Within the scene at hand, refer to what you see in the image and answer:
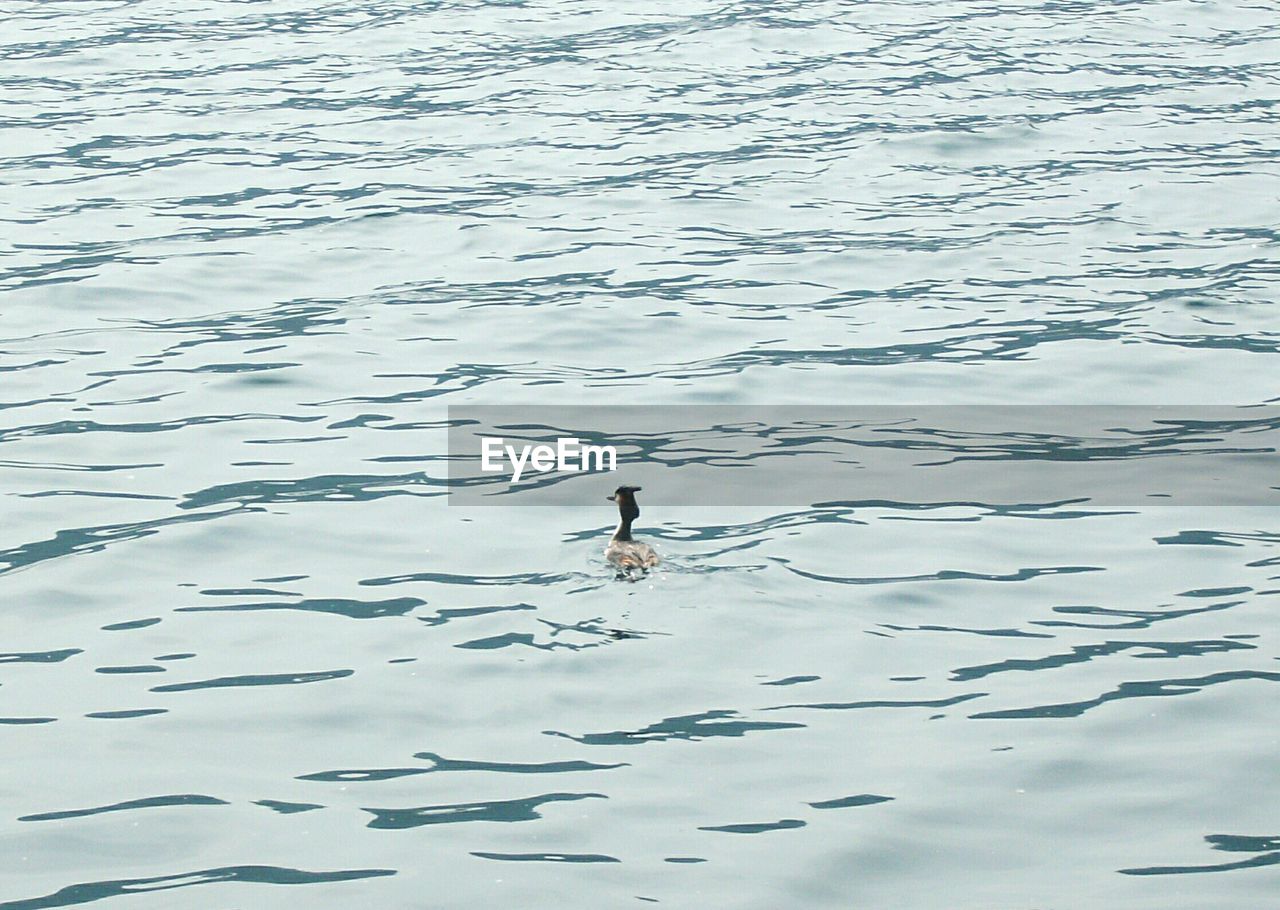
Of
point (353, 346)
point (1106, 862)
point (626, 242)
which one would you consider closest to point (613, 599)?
point (1106, 862)

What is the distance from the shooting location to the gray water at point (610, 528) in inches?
308

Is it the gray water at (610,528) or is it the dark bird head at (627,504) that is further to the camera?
the dark bird head at (627,504)

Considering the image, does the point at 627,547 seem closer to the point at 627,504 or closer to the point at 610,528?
the point at 627,504

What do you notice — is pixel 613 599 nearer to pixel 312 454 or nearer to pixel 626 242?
pixel 312 454

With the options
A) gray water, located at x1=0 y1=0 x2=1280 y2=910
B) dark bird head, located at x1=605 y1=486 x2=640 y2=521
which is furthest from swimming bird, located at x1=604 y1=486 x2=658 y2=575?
gray water, located at x1=0 y1=0 x2=1280 y2=910

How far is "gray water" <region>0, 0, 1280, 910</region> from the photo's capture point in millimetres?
7824

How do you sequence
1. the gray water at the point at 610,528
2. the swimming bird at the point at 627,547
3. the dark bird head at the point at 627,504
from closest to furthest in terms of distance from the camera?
1. the gray water at the point at 610,528
2. the swimming bird at the point at 627,547
3. the dark bird head at the point at 627,504

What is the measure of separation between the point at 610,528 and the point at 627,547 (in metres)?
0.96

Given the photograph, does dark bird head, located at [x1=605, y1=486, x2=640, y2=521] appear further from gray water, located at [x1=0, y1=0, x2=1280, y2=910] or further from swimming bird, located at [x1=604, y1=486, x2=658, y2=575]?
gray water, located at [x1=0, y1=0, x2=1280, y2=910]

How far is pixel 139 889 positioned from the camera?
24.3 feet

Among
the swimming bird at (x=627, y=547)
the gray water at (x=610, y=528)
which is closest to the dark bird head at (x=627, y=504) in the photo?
the swimming bird at (x=627, y=547)

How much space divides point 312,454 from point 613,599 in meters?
3.63

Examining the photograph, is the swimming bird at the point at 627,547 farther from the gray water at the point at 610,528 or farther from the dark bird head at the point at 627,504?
the gray water at the point at 610,528

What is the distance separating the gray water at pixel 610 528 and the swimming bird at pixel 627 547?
19cm
